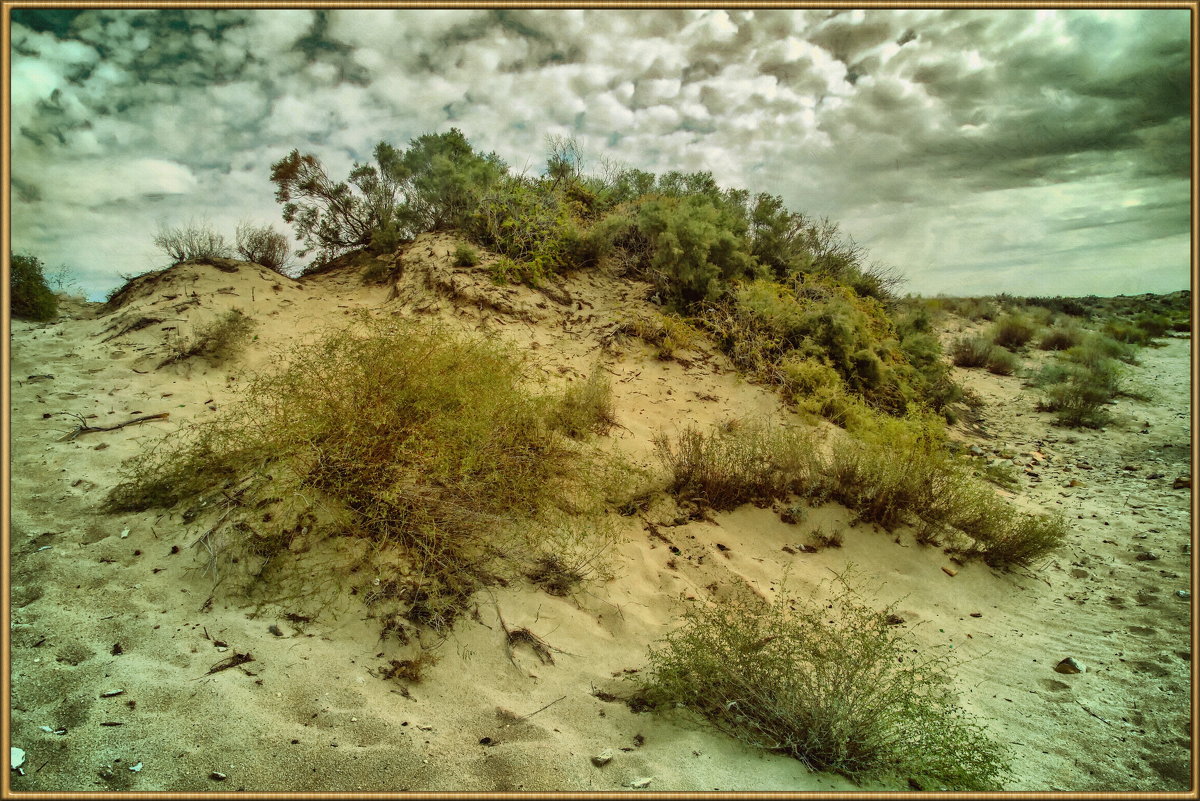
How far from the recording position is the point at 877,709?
2.52 meters

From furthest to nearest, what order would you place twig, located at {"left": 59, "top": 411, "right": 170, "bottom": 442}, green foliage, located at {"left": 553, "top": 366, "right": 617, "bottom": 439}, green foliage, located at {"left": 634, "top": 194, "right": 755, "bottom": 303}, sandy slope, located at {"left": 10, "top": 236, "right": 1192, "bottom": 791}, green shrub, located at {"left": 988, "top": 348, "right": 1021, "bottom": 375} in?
green shrub, located at {"left": 988, "top": 348, "right": 1021, "bottom": 375} < green foliage, located at {"left": 634, "top": 194, "right": 755, "bottom": 303} < green foliage, located at {"left": 553, "top": 366, "right": 617, "bottom": 439} < twig, located at {"left": 59, "top": 411, "right": 170, "bottom": 442} < sandy slope, located at {"left": 10, "top": 236, "right": 1192, "bottom": 791}

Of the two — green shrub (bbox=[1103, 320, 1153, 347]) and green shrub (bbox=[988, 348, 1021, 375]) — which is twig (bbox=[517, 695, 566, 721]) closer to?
green shrub (bbox=[988, 348, 1021, 375])

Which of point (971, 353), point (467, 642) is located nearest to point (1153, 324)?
point (971, 353)

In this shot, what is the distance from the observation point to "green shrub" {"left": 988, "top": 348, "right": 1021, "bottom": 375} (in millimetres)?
12211

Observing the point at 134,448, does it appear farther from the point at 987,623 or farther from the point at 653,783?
the point at 987,623

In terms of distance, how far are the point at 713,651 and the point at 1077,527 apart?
19.0ft

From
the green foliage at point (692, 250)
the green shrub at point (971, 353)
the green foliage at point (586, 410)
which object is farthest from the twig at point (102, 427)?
the green shrub at point (971, 353)

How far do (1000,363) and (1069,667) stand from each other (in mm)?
10775

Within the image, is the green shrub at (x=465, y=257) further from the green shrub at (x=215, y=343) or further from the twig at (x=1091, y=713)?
the twig at (x=1091, y=713)

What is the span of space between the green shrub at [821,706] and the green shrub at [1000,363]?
38.9 feet

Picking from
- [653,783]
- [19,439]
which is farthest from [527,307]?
[653,783]

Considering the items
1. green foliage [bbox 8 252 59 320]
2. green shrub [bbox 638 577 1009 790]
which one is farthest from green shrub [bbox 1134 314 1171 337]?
green foliage [bbox 8 252 59 320]

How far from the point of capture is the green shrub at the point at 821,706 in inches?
97.3

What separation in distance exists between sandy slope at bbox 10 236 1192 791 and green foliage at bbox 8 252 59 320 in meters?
0.56
